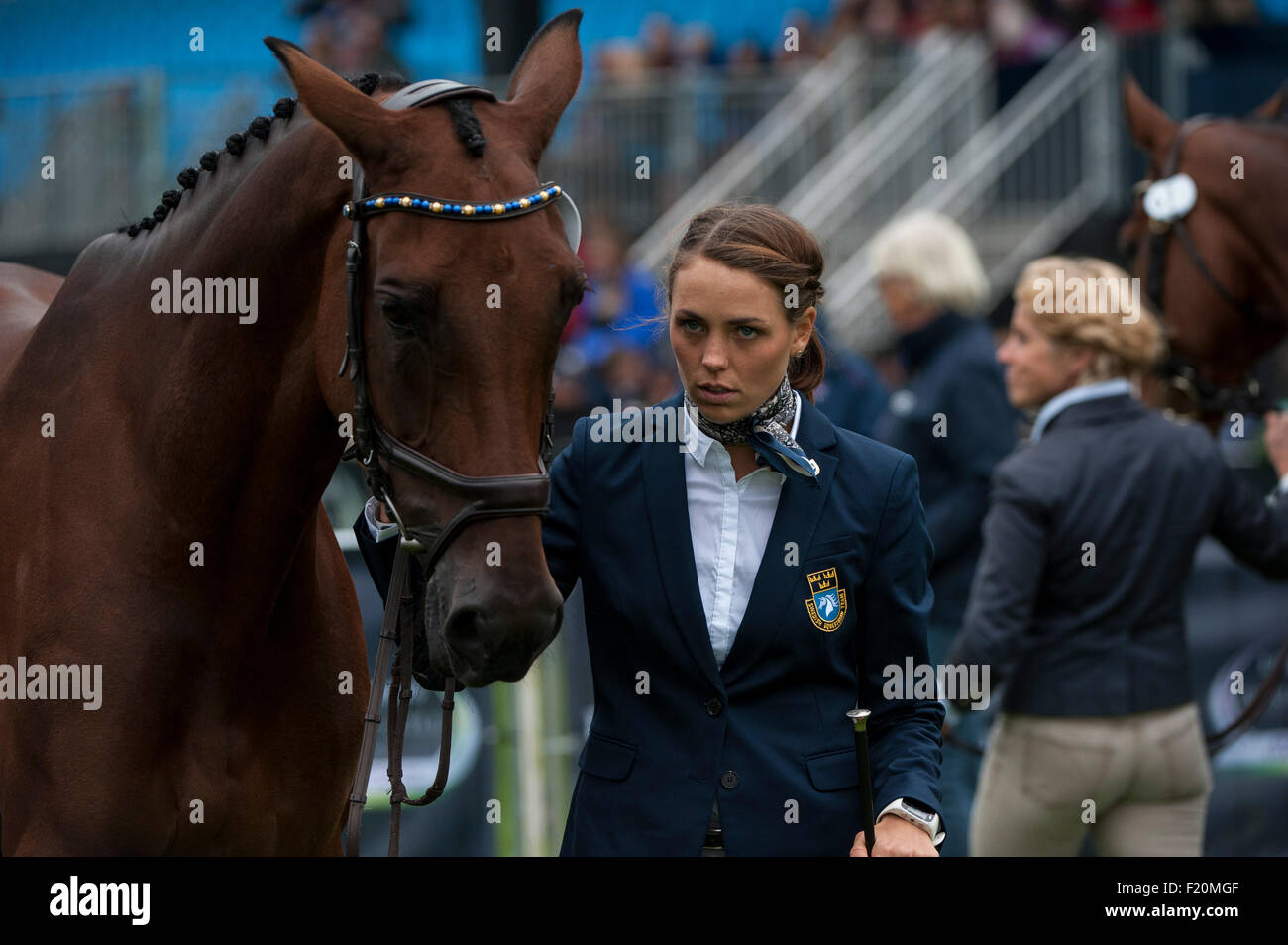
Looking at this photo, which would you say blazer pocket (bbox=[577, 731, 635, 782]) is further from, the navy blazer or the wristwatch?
the wristwatch

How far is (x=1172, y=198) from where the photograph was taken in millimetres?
5660

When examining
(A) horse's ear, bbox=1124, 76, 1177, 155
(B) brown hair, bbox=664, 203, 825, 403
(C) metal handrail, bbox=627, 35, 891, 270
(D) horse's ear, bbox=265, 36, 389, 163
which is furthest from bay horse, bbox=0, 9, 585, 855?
(C) metal handrail, bbox=627, 35, 891, 270

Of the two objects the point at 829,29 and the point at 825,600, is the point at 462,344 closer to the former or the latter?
the point at 825,600

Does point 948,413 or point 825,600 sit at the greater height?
point 948,413

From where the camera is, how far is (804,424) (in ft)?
9.41

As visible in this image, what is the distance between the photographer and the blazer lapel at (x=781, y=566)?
2695 mm

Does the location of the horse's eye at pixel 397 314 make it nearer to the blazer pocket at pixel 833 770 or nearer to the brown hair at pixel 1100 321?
the blazer pocket at pixel 833 770

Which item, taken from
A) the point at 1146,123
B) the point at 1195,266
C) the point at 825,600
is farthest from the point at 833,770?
the point at 1146,123

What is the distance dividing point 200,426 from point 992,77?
9429 mm

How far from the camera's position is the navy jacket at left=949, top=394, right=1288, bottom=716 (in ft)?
14.6

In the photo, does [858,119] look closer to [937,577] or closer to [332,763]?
[937,577]

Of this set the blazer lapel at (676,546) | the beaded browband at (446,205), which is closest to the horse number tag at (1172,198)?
the blazer lapel at (676,546)

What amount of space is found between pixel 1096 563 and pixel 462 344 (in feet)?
8.68
